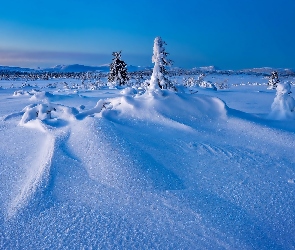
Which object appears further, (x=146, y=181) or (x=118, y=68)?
(x=118, y=68)

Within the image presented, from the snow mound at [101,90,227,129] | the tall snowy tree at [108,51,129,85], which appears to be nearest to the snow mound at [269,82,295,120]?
the snow mound at [101,90,227,129]

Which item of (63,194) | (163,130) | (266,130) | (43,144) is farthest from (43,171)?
(266,130)

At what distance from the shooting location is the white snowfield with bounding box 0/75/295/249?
1.83m

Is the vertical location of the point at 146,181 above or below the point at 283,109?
below

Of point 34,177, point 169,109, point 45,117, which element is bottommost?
point 34,177

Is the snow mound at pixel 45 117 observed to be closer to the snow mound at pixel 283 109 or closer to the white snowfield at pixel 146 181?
the white snowfield at pixel 146 181

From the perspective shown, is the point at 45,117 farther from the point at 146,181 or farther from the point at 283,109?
the point at 283,109

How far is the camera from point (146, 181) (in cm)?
245

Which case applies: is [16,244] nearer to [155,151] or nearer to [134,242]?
[134,242]

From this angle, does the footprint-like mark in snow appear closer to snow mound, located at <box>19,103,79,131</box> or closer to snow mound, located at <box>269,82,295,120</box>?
snow mound, located at <box>19,103,79,131</box>

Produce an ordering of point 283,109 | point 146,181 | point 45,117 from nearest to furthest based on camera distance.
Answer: point 146,181, point 45,117, point 283,109

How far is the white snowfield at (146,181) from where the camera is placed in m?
1.83

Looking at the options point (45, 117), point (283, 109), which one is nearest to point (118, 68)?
point (283, 109)

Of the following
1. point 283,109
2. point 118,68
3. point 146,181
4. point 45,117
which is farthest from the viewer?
point 118,68
